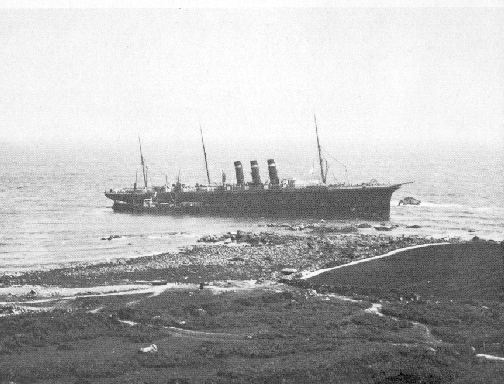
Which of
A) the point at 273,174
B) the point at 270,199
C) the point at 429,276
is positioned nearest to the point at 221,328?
the point at 429,276

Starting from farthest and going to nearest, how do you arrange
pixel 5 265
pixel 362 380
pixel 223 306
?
1. pixel 5 265
2. pixel 223 306
3. pixel 362 380

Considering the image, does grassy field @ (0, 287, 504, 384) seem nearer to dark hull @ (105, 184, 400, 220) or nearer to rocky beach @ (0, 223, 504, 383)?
rocky beach @ (0, 223, 504, 383)

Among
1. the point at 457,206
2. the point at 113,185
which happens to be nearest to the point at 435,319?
the point at 457,206

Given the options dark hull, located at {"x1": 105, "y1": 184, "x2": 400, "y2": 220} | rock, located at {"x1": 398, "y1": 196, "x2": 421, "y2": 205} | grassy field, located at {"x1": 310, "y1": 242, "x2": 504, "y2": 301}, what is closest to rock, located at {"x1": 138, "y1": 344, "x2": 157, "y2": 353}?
grassy field, located at {"x1": 310, "y1": 242, "x2": 504, "y2": 301}

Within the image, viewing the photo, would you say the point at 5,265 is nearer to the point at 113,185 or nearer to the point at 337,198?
the point at 337,198

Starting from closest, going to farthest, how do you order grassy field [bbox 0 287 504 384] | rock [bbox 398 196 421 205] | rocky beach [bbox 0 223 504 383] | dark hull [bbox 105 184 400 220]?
grassy field [bbox 0 287 504 384] < rocky beach [bbox 0 223 504 383] < dark hull [bbox 105 184 400 220] < rock [bbox 398 196 421 205]

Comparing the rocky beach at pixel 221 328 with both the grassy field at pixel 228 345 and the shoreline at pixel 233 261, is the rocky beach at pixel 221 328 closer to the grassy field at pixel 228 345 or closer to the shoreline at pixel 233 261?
the grassy field at pixel 228 345

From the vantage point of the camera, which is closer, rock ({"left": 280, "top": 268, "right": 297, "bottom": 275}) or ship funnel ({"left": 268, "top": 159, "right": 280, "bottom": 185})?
rock ({"left": 280, "top": 268, "right": 297, "bottom": 275})

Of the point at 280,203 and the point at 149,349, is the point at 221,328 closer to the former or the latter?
the point at 149,349
